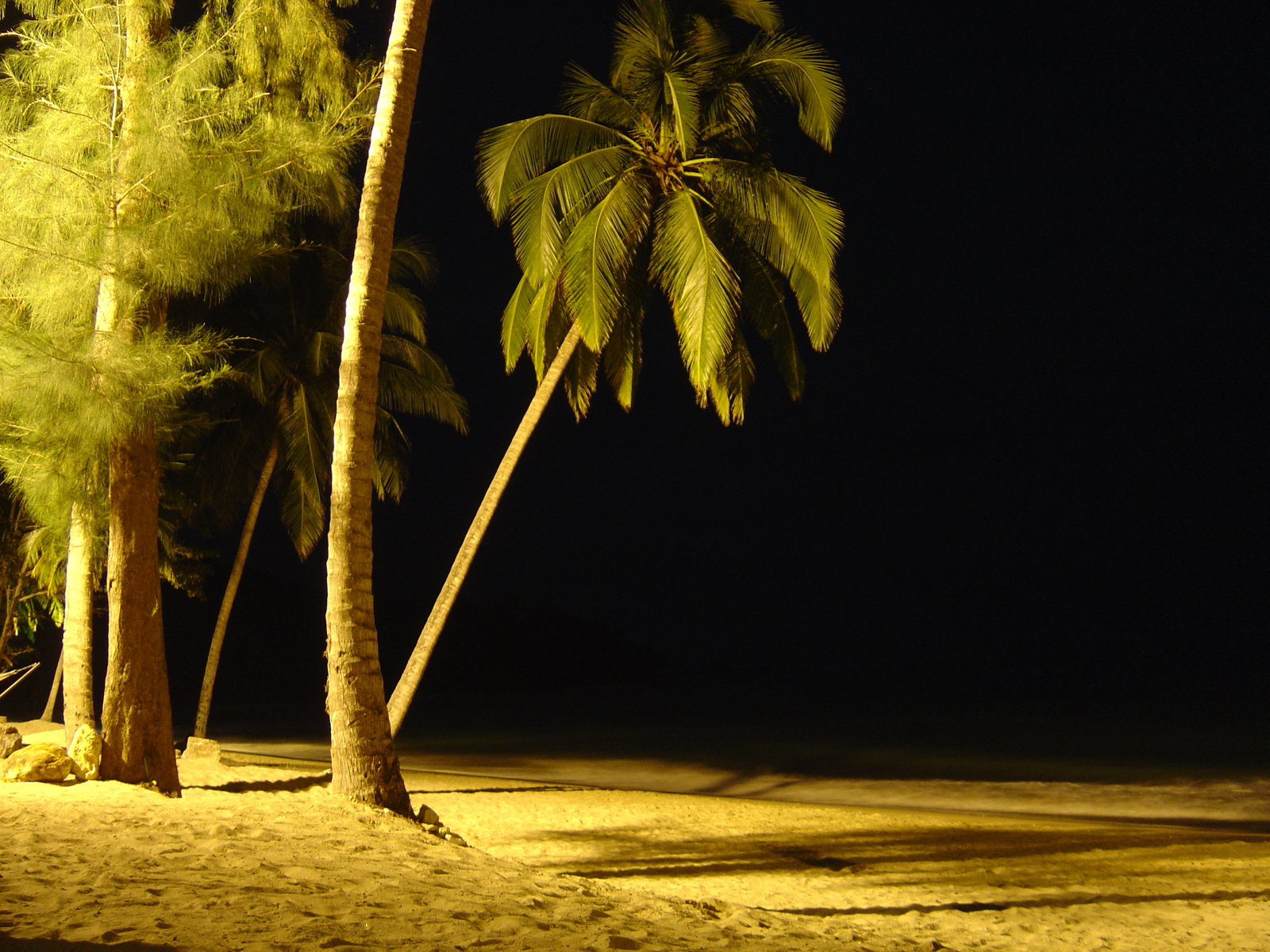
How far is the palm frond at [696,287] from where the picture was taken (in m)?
10.0

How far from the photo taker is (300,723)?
3144cm

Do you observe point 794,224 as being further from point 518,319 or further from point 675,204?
point 518,319

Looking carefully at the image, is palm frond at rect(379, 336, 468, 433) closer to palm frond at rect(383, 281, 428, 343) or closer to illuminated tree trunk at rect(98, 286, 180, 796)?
palm frond at rect(383, 281, 428, 343)

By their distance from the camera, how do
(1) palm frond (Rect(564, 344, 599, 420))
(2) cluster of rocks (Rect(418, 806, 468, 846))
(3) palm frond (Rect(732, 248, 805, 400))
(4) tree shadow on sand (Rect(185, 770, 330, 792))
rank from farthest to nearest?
(1) palm frond (Rect(564, 344, 599, 420)) < (3) palm frond (Rect(732, 248, 805, 400)) < (4) tree shadow on sand (Rect(185, 770, 330, 792)) < (2) cluster of rocks (Rect(418, 806, 468, 846))

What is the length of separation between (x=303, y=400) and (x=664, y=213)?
7.22m

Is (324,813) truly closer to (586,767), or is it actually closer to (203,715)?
(203,715)

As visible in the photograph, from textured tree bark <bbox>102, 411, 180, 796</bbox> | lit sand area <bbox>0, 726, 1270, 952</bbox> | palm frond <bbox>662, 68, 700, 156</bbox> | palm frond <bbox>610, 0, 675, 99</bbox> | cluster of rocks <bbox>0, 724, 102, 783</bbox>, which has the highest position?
palm frond <bbox>610, 0, 675, 99</bbox>

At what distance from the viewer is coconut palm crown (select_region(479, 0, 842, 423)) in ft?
34.0

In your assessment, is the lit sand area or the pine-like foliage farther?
the pine-like foliage

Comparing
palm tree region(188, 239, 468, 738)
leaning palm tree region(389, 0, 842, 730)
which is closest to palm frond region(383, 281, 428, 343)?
palm tree region(188, 239, 468, 738)

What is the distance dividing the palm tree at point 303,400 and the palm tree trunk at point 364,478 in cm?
820

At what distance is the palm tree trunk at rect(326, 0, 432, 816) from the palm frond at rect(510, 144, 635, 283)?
3259mm

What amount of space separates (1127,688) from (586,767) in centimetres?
3886

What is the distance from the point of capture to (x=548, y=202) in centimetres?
1064
